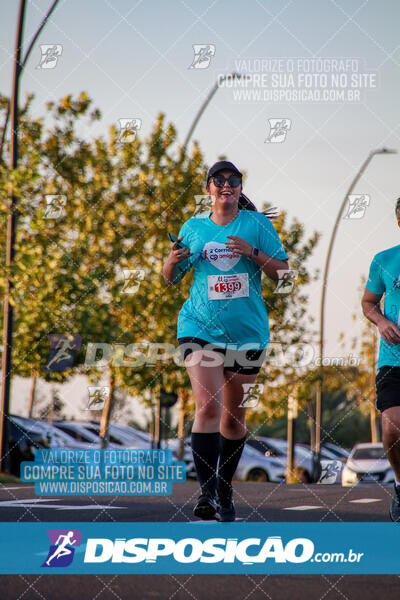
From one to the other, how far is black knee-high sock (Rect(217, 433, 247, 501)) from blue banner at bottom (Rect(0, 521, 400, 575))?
1.01m

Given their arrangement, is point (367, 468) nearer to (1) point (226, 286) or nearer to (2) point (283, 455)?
A: (2) point (283, 455)

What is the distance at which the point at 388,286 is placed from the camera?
5105 millimetres

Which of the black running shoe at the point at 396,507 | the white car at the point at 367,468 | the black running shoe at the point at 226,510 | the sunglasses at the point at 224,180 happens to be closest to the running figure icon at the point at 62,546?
the black running shoe at the point at 226,510

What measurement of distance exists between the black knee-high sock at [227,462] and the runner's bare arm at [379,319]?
106 centimetres

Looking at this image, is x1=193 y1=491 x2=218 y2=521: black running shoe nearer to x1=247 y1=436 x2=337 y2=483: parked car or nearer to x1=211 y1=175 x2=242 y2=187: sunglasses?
x1=211 y1=175 x2=242 y2=187: sunglasses

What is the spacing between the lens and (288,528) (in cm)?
381

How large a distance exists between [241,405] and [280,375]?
16002 mm

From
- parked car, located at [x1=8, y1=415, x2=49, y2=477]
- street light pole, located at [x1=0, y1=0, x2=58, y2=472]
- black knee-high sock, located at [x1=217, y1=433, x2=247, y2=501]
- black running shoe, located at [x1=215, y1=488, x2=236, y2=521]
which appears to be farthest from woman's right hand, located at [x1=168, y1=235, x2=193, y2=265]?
parked car, located at [x1=8, y1=415, x2=49, y2=477]

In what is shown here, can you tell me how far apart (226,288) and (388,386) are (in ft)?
3.82

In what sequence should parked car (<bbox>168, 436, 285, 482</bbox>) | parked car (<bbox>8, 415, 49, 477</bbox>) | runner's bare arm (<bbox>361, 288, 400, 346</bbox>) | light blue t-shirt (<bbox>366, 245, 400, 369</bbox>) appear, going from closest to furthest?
runner's bare arm (<bbox>361, 288, 400, 346</bbox>), light blue t-shirt (<bbox>366, 245, 400, 369</bbox>), parked car (<bbox>8, 415, 49, 477</bbox>), parked car (<bbox>168, 436, 285, 482</bbox>)

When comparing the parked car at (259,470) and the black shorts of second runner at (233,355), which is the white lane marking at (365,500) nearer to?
the black shorts of second runner at (233,355)

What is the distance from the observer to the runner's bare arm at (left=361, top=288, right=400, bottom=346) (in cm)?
487

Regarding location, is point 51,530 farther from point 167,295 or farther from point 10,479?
point 167,295

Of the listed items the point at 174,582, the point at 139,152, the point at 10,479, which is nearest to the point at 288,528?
the point at 174,582
